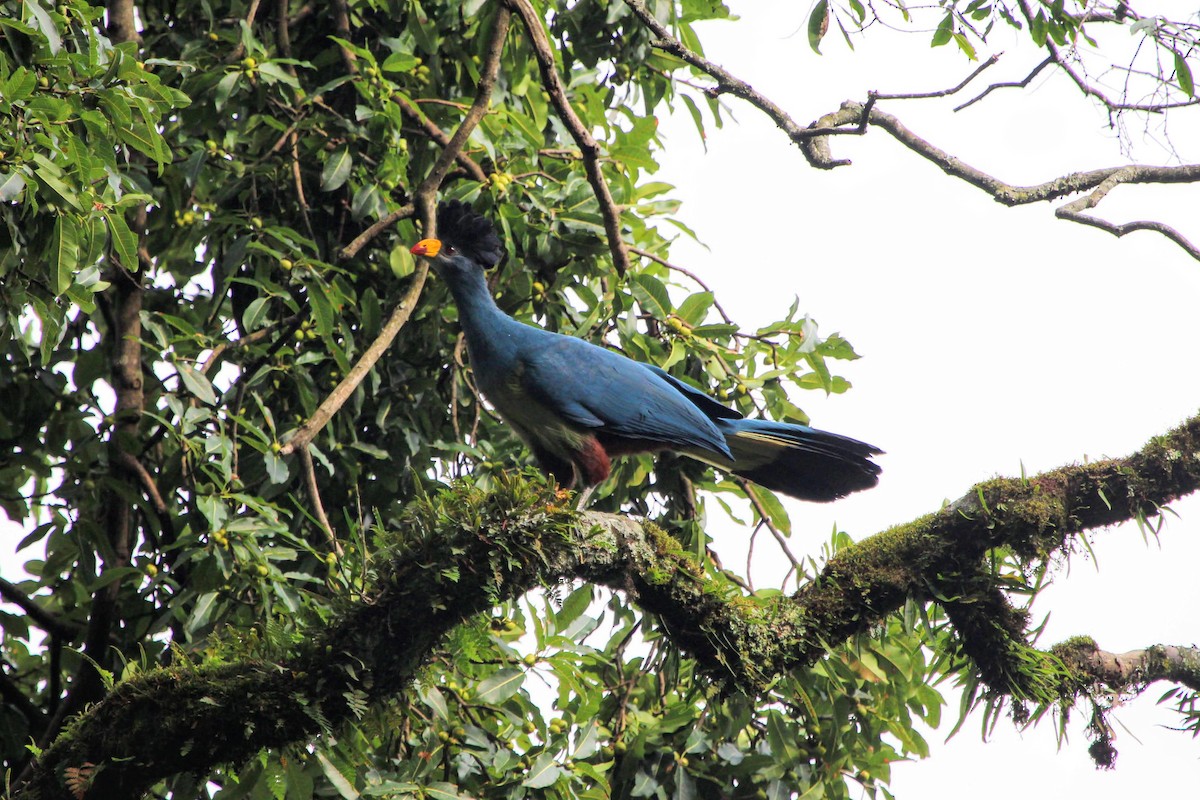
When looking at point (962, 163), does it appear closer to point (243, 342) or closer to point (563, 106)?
point (563, 106)

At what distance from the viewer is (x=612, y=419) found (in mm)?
4199

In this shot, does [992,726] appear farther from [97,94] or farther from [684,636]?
[97,94]

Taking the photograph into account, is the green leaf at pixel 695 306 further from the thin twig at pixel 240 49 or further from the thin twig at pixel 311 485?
the thin twig at pixel 240 49

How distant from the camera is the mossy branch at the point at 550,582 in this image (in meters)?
2.79

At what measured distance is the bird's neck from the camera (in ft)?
14.1

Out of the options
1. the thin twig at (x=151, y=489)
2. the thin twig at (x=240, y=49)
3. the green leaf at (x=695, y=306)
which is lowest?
the thin twig at (x=151, y=489)

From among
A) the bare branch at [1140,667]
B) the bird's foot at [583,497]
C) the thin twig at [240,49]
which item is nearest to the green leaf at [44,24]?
the thin twig at [240,49]

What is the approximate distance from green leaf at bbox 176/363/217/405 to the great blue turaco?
0.93 metres

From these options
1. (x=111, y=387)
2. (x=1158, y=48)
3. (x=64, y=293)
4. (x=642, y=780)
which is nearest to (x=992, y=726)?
(x=642, y=780)

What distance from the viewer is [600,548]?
2.94 meters

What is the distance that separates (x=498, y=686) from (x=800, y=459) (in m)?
1.38

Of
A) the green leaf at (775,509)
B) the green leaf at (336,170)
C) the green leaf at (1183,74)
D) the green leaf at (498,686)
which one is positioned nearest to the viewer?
the green leaf at (1183,74)

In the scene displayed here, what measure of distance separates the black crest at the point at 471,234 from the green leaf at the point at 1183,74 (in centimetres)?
247

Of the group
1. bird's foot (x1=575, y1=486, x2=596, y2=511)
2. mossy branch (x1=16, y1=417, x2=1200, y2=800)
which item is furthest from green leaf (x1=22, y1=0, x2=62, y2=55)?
bird's foot (x1=575, y1=486, x2=596, y2=511)
